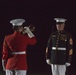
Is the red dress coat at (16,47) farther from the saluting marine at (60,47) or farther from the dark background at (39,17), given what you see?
the dark background at (39,17)

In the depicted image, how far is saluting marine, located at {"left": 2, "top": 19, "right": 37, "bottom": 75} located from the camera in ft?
25.5

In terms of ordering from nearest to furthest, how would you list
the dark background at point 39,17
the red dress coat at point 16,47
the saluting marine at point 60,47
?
the red dress coat at point 16,47
the saluting marine at point 60,47
the dark background at point 39,17

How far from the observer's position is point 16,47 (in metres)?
7.82

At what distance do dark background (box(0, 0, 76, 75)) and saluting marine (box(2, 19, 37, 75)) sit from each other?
10.8ft

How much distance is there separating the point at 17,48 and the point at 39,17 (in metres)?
3.88

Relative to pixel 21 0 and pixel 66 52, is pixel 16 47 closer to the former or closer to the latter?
pixel 66 52

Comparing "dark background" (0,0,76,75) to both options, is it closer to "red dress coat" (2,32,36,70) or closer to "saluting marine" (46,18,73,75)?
"saluting marine" (46,18,73,75)

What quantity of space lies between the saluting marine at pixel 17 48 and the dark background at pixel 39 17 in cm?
328

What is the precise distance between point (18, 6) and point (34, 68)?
4.82 ft

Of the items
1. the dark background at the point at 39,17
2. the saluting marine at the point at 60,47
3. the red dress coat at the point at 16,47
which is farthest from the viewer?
the dark background at the point at 39,17

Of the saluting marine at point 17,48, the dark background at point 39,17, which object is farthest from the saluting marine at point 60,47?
the dark background at point 39,17

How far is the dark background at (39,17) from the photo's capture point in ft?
37.4

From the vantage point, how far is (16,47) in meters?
7.82

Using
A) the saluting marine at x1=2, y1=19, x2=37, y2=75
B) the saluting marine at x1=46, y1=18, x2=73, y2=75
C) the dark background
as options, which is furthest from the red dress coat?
the dark background
